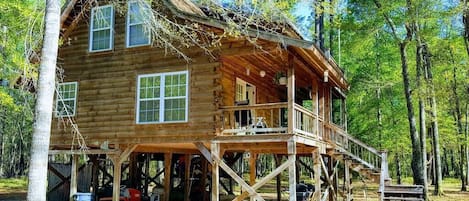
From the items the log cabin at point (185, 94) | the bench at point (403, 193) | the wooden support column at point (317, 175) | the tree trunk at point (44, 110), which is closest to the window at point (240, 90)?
the log cabin at point (185, 94)

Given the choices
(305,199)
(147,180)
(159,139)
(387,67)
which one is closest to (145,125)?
(159,139)

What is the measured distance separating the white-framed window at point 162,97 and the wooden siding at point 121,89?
167mm

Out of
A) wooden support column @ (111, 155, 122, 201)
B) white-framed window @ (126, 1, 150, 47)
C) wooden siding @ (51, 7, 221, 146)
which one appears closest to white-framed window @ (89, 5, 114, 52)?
wooden siding @ (51, 7, 221, 146)

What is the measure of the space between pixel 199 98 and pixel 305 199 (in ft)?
22.4

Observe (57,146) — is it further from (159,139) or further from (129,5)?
(129,5)

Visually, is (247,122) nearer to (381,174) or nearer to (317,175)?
(317,175)

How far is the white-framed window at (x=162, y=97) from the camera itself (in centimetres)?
1291

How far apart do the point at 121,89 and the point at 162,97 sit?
162cm

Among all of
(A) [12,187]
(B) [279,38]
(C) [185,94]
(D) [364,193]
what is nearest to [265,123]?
(C) [185,94]

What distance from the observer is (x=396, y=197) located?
45.5 ft

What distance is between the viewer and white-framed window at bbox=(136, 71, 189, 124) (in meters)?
12.9

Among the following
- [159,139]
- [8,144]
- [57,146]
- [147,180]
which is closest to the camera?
[159,139]

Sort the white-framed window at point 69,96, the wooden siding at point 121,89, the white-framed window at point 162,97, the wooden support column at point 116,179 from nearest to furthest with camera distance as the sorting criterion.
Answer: the wooden siding at point 121,89 → the white-framed window at point 162,97 → the wooden support column at point 116,179 → the white-framed window at point 69,96

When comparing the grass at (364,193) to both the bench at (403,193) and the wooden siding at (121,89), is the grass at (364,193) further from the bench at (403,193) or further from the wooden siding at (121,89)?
the wooden siding at (121,89)
